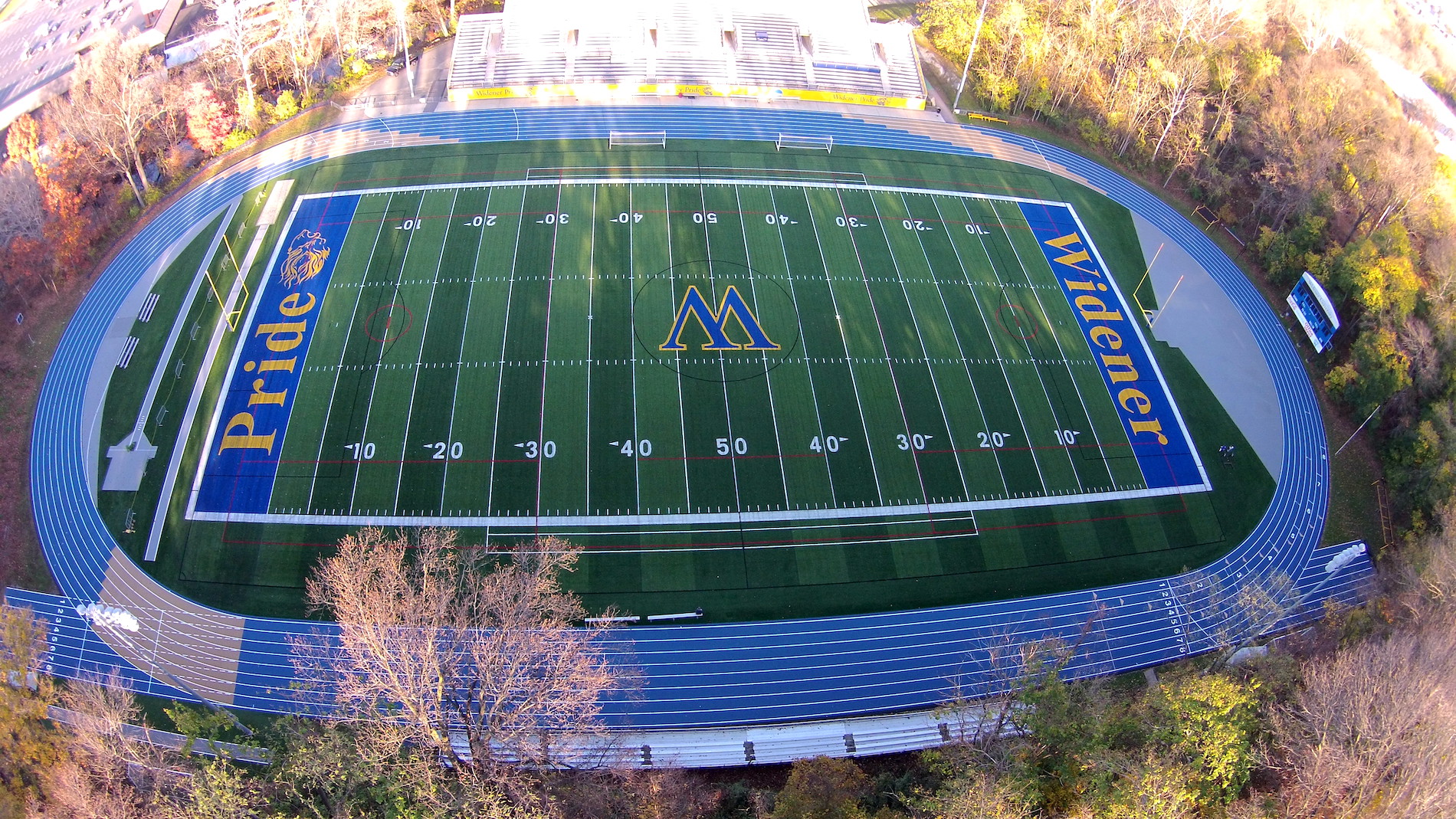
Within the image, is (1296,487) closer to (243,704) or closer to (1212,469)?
(1212,469)

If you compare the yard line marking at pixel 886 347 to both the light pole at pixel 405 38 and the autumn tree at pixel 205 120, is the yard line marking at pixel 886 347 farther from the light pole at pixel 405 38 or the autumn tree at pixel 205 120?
the autumn tree at pixel 205 120

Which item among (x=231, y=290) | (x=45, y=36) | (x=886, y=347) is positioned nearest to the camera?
(x=886, y=347)

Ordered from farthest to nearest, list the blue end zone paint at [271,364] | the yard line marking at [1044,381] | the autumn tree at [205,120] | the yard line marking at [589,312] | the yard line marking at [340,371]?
the autumn tree at [205,120]
the yard line marking at [1044,381]
the yard line marking at [589,312]
the yard line marking at [340,371]
the blue end zone paint at [271,364]

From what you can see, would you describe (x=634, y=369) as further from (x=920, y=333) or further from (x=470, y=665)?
(x=470, y=665)

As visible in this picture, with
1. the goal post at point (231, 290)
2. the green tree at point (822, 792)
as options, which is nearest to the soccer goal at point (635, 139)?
the goal post at point (231, 290)

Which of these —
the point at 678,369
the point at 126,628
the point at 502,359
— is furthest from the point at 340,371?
the point at 678,369

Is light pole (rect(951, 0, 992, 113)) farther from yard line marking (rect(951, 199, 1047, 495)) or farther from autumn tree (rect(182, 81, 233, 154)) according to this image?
autumn tree (rect(182, 81, 233, 154))

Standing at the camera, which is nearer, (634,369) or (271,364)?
(271,364)
